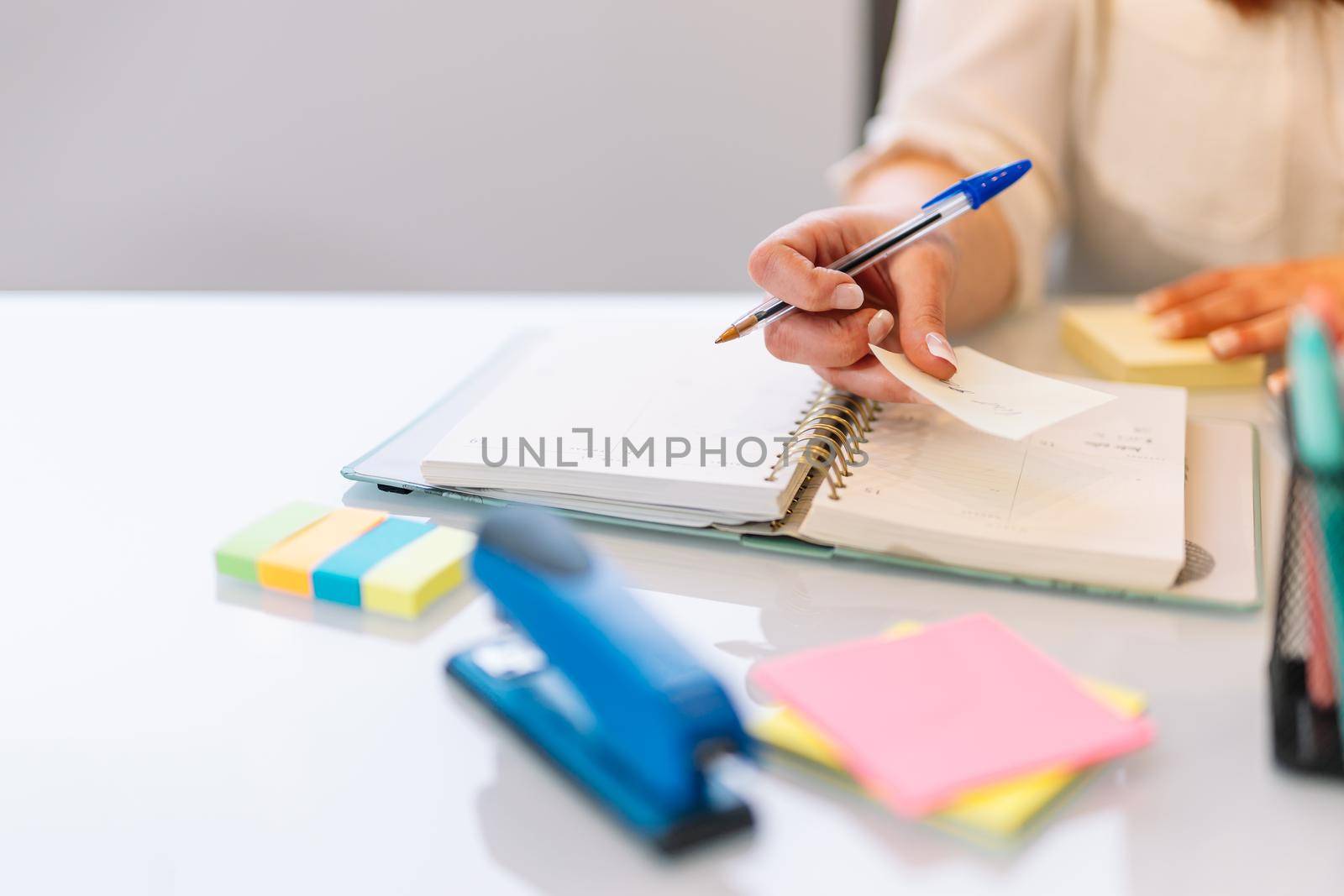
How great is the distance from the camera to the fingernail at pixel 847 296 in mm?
726

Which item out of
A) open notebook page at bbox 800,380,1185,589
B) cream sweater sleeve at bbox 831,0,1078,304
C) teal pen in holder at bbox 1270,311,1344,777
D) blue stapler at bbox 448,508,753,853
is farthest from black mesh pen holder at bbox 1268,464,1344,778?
cream sweater sleeve at bbox 831,0,1078,304

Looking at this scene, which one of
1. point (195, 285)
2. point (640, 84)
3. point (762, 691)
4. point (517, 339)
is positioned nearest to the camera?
point (762, 691)

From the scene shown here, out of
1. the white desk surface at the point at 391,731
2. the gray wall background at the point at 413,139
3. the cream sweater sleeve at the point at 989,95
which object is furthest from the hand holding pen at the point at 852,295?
the gray wall background at the point at 413,139

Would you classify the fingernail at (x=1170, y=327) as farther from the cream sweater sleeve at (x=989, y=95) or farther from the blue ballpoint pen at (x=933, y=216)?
the blue ballpoint pen at (x=933, y=216)

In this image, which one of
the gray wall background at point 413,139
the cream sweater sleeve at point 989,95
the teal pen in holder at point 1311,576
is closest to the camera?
the teal pen in holder at point 1311,576

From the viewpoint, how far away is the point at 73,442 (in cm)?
84

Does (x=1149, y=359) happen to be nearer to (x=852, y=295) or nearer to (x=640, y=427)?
(x=852, y=295)

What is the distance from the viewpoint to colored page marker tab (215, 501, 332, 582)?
0.62 metres

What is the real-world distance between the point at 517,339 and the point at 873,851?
0.65 m

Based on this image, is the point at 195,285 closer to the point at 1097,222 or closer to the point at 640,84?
the point at 640,84

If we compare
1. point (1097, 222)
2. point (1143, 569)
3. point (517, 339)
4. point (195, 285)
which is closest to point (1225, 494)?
point (1143, 569)

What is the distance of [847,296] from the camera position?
73 cm

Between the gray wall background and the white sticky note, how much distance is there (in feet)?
5.25

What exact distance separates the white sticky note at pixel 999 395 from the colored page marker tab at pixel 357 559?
0.29m
